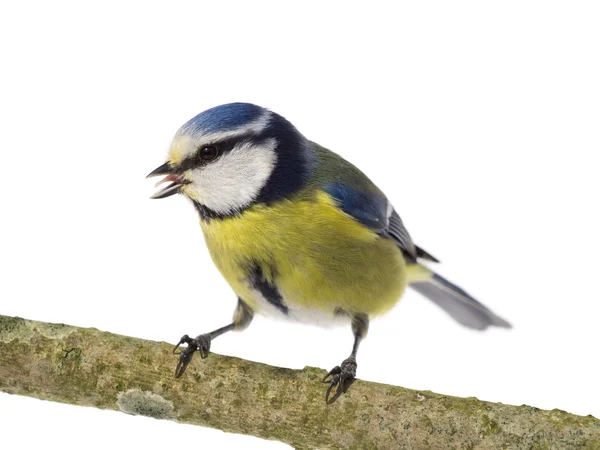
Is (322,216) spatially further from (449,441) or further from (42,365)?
(42,365)

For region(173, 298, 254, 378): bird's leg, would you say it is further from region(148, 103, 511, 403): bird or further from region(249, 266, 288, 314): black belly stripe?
region(249, 266, 288, 314): black belly stripe

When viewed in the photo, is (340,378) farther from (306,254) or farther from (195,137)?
(195,137)

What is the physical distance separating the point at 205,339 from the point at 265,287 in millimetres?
286

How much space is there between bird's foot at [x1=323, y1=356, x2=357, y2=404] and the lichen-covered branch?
0.02m

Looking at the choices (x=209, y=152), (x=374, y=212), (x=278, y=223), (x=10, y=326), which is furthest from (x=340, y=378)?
(x=10, y=326)

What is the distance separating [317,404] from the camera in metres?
2.58

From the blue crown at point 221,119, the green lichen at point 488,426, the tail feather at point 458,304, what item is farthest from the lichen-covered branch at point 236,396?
the tail feather at point 458,304

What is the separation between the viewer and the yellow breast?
2812mm

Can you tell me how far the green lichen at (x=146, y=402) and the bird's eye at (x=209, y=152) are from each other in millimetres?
804

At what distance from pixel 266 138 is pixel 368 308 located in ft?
2.44

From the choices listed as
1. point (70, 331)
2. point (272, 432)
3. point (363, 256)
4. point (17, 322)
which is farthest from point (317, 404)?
point (17, 322)

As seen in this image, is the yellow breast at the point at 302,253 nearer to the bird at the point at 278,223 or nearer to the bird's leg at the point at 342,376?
the bird at the point at 278,223

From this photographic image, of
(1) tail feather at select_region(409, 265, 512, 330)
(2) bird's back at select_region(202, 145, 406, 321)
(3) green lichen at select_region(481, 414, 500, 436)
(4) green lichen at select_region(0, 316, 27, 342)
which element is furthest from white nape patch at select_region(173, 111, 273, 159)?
(1) tail feather at select_region(409, 265, 512, 330)

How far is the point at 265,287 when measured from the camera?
9.46ft
